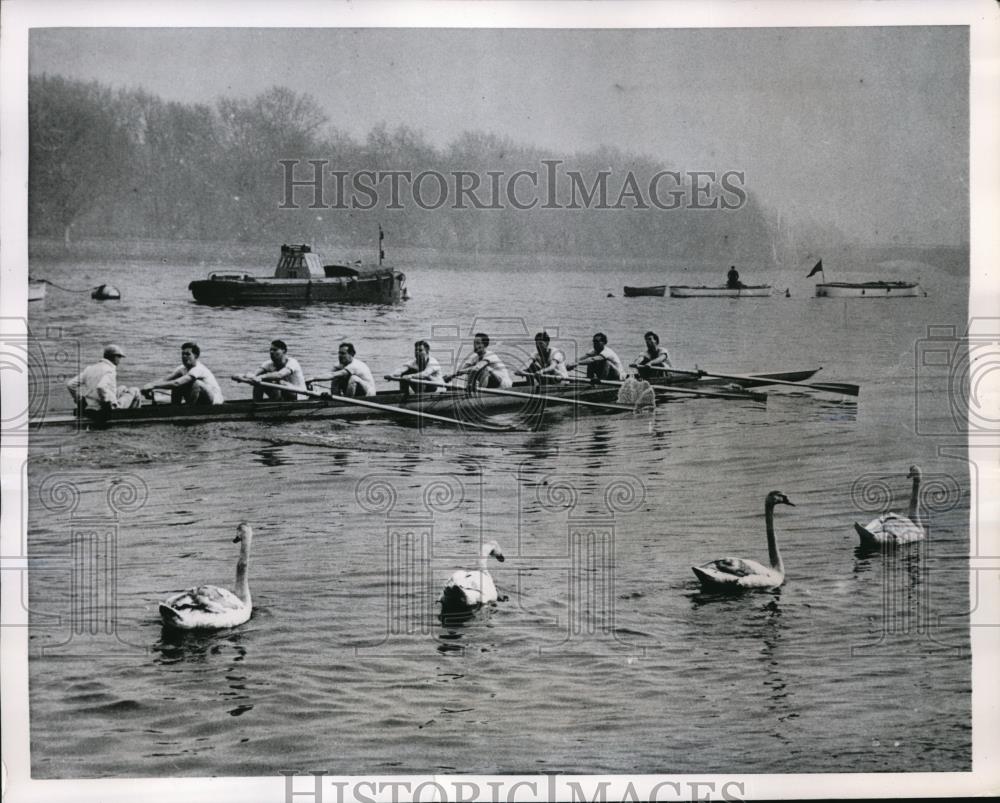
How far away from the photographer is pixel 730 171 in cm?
383

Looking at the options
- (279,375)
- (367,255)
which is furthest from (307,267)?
(279,375)

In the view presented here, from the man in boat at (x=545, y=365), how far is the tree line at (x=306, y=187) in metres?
0.33

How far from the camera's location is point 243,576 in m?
3.68

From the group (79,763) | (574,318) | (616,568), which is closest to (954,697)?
(616,568)

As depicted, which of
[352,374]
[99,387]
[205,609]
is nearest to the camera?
[205,609]

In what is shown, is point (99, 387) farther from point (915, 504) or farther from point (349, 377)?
point (915, 504)

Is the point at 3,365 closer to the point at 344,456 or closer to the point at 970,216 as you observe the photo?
the point at 344,456

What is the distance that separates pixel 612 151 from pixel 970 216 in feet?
4.21

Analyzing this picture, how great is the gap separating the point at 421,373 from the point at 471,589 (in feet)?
2.52

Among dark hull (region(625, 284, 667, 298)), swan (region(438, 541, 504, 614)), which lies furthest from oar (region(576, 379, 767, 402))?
swan (region(438, 541, 504, 614))

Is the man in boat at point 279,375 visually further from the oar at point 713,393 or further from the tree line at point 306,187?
the oar at point 713,393

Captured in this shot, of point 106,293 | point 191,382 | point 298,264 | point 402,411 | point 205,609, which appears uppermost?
point 298,264

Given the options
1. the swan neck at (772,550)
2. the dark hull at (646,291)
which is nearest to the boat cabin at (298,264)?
the dark hull at (646,291)

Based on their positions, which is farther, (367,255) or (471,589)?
(367,255)
